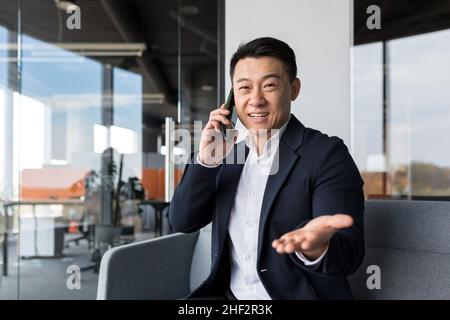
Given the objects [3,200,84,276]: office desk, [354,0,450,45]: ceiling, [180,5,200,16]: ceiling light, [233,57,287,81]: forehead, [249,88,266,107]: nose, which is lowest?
[3,200,84,276]: office desk

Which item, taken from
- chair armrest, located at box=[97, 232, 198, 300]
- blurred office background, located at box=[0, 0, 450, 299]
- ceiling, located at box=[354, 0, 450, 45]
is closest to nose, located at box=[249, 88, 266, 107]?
chair armrest, located at box=[97, 232, 198, 300]

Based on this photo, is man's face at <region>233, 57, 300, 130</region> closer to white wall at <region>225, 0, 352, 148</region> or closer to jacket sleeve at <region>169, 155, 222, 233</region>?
jacket sleeve at <region>169, 155, 222, 233</region>

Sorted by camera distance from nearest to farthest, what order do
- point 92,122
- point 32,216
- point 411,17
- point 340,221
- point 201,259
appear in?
point 340,221
point 201,259
point 411,17
point 32,216
point 92,122

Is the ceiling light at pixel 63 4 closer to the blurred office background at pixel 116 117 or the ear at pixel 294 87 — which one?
the blurred office background at pixel 116 117

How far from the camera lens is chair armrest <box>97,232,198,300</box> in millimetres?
1350

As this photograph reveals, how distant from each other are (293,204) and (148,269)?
0.70 m

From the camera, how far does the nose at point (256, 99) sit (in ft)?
3.48

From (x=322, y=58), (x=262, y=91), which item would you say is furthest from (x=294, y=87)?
(x=322, y=58)

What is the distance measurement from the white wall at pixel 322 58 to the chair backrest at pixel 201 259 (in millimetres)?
925

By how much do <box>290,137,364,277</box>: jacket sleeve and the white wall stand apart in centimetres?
115

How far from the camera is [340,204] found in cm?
99

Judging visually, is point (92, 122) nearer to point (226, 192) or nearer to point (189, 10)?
point (189, 10)

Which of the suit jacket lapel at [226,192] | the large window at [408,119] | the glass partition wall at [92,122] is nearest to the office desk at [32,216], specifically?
the glass partition wall at [92,122]
